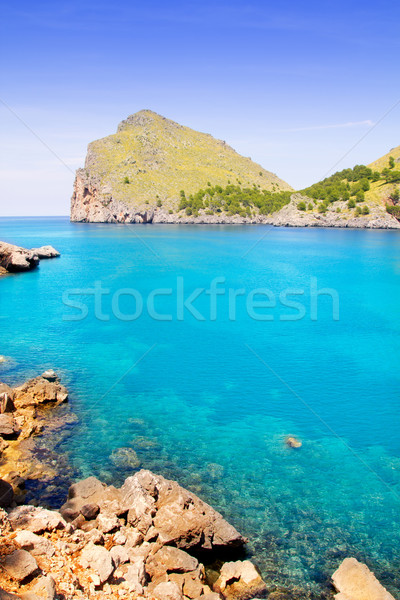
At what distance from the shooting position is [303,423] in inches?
810

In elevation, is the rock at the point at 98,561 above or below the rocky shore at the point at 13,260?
below

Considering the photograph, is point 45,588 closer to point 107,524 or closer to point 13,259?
point 107,524

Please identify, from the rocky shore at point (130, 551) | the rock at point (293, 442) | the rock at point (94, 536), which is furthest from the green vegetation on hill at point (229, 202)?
the rock at point (94, 536)

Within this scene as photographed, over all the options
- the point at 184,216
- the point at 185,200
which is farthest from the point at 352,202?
the point at 185,200

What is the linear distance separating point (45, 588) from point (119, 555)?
2.69 metres

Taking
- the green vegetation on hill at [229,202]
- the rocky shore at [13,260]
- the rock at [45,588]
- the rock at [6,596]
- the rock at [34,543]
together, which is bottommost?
the rock at [34,543]

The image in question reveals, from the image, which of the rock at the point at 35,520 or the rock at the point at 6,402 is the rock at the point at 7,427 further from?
the rock at the point at 35,520

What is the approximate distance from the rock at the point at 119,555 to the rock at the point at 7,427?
8.85 m

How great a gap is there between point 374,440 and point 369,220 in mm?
151050

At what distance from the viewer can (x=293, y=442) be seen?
61.7 feet

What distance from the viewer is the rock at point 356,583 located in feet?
35.1

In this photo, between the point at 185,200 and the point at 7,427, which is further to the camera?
the point at 185,200

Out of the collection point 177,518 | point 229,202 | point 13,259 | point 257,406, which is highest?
point 229,202

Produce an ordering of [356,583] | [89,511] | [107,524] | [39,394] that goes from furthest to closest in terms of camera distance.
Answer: [39,394], [89,511], [107,524], [356,583]
